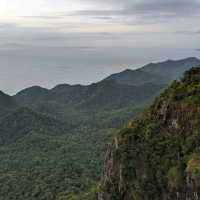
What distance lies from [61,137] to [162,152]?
162 ft

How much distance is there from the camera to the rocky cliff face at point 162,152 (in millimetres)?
21859

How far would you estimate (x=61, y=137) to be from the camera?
72.2m

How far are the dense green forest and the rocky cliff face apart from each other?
21.3 ft

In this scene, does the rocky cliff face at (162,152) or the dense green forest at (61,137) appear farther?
the dense green forest at (61,137)

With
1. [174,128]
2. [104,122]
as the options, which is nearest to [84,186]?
[174,128]

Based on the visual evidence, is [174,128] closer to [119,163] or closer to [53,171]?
[119,163]

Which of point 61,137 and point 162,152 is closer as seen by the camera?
point 162,152

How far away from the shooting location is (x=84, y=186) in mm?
43688

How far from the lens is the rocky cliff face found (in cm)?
2186

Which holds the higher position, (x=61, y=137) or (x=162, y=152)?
(x=162, y=152)

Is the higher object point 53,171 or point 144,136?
point 144,136

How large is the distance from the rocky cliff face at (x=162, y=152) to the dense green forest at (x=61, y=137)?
21.3ft

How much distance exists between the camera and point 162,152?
24109mm

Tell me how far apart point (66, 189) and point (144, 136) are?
2016cm
